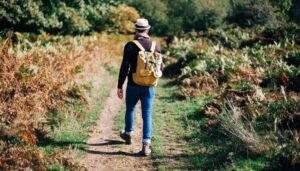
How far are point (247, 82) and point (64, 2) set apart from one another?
14.7 metres

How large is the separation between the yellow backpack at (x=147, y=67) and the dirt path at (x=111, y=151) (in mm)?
1222

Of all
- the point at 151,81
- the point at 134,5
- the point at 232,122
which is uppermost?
the point at 134,5

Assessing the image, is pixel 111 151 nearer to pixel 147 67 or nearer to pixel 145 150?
pixel 145 150

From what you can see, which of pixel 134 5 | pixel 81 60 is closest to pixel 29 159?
pixel 81 60

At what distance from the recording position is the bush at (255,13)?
2070cm

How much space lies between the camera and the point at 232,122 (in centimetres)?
766

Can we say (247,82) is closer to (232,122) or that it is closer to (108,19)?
(232,122)

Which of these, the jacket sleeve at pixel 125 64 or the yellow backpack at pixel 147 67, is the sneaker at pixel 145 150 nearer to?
the yellow backpack at pixel 147 67

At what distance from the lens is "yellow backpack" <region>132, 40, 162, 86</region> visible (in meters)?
7.38

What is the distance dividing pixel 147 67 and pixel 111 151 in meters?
1.60

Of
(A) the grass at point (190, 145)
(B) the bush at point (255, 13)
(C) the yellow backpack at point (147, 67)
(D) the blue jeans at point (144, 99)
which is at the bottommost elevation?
(A) the grass at point (190, 145)

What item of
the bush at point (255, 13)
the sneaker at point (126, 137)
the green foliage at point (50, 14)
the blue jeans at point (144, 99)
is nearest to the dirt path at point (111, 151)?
the sneaker at point (126, 137)

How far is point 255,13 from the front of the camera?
80.4ft

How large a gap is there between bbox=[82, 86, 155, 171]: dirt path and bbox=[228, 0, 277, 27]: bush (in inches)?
486
